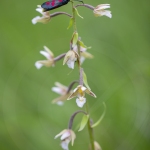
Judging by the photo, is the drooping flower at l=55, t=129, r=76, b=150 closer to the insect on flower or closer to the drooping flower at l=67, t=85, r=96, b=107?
the drooping flower at l=67, t=85, r=96, b=107

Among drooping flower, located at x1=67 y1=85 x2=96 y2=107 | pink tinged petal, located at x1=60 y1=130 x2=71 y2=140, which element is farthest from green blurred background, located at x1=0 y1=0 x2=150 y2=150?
pink tinged petal, located at x1=60 y1=130 x2=71 y2=140

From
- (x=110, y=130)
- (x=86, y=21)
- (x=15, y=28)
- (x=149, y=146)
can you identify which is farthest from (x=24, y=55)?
(x=149, y=146)

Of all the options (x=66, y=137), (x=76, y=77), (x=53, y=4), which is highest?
(x=76, y=77)

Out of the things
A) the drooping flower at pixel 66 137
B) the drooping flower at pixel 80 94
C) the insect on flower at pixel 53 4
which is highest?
the insect on flower at pixel 53 4

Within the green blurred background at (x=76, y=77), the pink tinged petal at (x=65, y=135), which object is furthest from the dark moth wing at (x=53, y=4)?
the pink tinged petal at (x=65, y=135)

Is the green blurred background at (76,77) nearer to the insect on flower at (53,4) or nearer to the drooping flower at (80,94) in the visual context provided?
the drooping flower at (80,94)

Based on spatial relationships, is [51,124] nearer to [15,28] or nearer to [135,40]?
[135,40]

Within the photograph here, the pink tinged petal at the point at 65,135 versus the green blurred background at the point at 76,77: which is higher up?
the green blurred background at the point at 76,77

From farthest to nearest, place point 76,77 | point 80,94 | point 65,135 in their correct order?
point 76,77
point 65,135
point 80,94

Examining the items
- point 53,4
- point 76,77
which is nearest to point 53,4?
point 53,4

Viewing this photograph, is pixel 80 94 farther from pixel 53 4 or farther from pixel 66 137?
pixel 53 4
